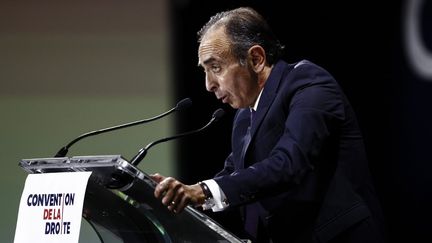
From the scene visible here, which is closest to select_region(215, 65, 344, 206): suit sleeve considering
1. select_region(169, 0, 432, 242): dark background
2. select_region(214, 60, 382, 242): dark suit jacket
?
select_region(214, 60, 382, 242): dark suit jacket

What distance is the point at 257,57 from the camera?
2.68 m

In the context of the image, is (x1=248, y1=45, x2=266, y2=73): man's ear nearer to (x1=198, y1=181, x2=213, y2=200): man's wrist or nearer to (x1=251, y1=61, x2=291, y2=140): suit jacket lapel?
(x1=251, y1=61, x2=291, y2=140): suit jacket lapel

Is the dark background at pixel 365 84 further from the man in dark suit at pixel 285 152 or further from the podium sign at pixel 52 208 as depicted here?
the podium sign at pixel 52 208

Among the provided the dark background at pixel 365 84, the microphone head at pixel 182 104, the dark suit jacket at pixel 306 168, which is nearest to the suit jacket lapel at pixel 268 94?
the dark suit jacket at pixel 306 168

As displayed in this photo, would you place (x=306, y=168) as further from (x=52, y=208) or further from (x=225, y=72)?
(x=52, y=208)

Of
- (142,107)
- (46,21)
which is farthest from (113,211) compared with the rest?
(46,21)

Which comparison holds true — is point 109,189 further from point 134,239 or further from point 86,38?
point 86,38

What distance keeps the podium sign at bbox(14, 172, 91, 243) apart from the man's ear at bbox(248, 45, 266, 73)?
2.38ft

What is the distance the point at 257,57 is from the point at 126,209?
0.67m

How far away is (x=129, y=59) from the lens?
4305mm

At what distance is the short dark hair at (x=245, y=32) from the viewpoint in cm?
262

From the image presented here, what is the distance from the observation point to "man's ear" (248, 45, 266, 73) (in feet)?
8.70

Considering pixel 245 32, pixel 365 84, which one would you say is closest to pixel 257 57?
pixel 245 32

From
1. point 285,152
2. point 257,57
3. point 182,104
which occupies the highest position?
point 257,57
